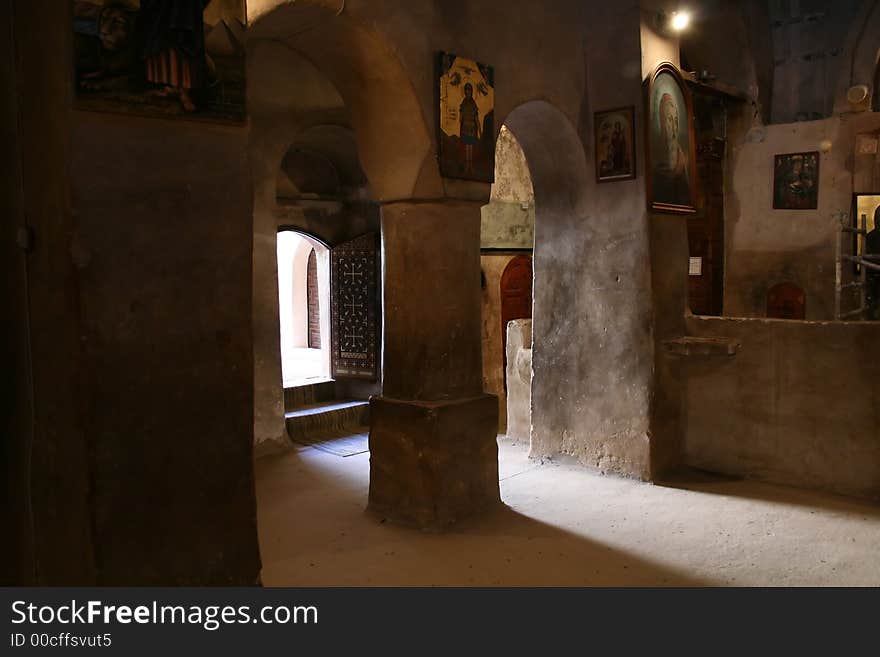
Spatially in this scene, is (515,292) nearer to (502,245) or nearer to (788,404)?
(502,245)

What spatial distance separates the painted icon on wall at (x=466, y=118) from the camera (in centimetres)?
539

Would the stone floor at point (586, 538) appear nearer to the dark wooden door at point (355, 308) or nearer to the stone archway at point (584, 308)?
the stone archway at point (584, 308)

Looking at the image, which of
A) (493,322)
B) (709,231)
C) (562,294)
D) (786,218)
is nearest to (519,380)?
(562,294)

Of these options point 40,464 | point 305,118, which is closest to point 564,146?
point 305,118

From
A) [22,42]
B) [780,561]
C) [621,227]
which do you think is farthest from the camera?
[621,227]

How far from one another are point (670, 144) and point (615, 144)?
0.56 m

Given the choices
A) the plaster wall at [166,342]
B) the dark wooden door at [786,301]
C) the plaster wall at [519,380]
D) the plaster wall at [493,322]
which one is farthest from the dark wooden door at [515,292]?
the plaster wall at [166,342]

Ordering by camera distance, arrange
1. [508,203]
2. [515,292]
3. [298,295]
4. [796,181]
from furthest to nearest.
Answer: [298,295] < [796,181] < [515,292] < [508,203]

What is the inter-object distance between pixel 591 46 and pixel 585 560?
4.37m

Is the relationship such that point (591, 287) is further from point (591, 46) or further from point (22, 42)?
point (22, 42)

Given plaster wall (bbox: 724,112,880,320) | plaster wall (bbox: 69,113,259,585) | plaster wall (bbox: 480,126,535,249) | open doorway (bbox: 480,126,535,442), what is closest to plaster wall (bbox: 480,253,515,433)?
open doorway (bbox: 480,126,535,442)

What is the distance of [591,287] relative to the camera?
6.95m

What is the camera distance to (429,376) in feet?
18.1

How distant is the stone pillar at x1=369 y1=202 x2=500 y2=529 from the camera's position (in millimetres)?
5426
